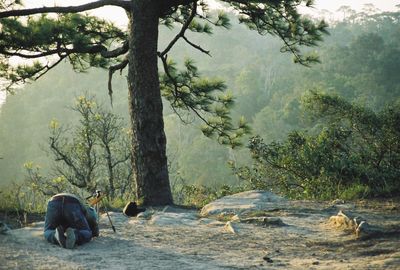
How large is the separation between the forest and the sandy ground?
7.62ft

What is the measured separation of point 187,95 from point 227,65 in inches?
2319

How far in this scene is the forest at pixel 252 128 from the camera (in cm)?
823

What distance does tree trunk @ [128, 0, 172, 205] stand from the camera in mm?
6293

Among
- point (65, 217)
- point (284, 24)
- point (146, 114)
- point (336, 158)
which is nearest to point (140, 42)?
point (146, 114)

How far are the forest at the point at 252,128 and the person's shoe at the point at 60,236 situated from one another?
375cm

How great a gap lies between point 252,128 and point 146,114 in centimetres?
236

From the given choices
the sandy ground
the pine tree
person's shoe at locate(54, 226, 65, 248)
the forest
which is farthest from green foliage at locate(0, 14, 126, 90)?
person's shoe at locate(54, 226, 65, 248)

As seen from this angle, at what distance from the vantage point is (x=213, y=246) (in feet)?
12.4

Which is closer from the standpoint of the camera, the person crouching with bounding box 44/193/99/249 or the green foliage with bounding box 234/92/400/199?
the person crouching with bounding box 44/193/99/249

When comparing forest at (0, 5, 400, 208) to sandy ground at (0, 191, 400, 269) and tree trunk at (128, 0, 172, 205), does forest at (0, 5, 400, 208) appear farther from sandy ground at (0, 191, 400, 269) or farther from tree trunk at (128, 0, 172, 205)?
sandy ground at (0, 191, 400, 269)

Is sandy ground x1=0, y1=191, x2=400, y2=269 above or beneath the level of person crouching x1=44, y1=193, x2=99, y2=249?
beneath

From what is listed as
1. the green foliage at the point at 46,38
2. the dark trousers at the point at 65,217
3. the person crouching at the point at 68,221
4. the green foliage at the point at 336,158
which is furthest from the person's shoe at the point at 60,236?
the green foliage at the point at 336,158

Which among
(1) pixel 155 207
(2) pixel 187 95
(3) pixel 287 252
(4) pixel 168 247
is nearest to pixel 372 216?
(3) pixel 287 252

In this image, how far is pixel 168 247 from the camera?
371 centimetres
